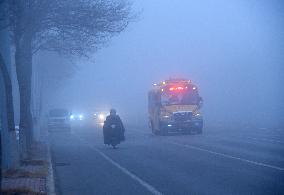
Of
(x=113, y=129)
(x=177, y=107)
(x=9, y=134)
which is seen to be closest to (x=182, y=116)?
(x=177, y=107)

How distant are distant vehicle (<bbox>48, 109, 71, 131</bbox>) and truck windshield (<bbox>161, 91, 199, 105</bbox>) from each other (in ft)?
64.5

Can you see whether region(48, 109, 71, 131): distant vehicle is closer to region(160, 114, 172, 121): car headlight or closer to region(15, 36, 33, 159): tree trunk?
region(160, 114, 172, 121): car headlight

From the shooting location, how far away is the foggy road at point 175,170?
14898mm

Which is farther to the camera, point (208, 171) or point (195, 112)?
point (195, 112)

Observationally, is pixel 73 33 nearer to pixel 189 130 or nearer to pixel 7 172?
pixel 7 172

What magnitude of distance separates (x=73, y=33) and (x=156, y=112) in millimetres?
16886

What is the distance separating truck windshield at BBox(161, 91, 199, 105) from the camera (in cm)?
4062

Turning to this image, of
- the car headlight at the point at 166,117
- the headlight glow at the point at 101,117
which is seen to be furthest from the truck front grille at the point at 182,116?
the headlight glow at the point at 101,117

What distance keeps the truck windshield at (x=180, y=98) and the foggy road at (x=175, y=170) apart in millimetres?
12016

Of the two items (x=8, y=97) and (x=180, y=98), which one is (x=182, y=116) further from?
(x=8, y=97)

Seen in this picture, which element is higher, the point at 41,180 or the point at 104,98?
the point at 104,98

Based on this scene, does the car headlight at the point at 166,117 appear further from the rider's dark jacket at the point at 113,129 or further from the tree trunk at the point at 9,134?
the tree trunk at the point at 9,134

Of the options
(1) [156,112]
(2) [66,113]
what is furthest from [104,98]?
(1) [156,112]

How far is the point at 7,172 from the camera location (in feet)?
57.1
